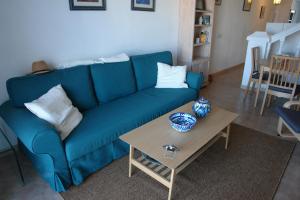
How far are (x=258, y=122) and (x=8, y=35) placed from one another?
321 cm

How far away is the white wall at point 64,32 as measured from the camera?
6.86ft

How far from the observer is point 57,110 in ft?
6.23

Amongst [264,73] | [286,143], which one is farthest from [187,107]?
[264,73]

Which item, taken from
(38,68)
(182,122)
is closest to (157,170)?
(182,122)

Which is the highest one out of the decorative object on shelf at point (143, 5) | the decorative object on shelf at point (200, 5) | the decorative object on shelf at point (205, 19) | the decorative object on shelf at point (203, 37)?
the decorative object on shelf at point (200, 5)

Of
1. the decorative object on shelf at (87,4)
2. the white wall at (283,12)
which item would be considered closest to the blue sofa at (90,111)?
the decorative object on shelf at (87,4)

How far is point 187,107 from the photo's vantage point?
7.93 ft

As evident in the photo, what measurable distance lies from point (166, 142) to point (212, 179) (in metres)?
0.61

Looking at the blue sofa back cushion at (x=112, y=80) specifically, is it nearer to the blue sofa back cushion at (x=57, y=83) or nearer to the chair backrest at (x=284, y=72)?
the blue sofa back cushion at (x=57, y=83)

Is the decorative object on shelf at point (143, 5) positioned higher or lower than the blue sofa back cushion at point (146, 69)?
higher

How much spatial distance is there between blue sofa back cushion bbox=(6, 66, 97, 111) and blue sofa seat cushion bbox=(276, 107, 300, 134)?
6.89 ft

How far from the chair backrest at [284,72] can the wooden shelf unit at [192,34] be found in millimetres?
1331

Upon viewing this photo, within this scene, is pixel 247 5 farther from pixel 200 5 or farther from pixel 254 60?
pixel 254 60

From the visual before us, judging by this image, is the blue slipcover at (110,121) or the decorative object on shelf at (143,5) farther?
the decorative object on shelf at (143,5)
